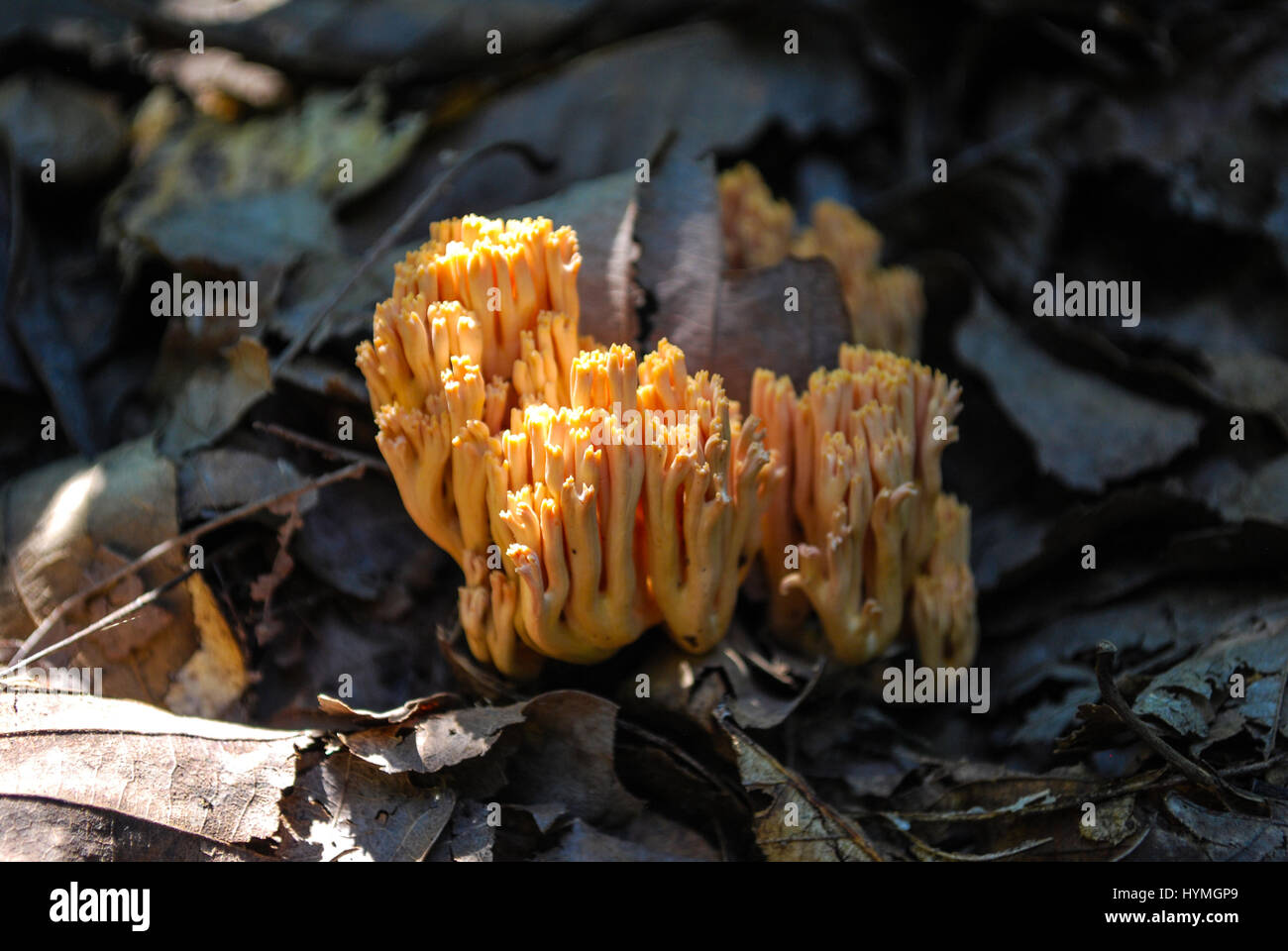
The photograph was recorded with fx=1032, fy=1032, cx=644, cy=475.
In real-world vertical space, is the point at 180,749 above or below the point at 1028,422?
below

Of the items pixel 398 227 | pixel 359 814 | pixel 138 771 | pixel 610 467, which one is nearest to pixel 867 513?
pixel 610 467

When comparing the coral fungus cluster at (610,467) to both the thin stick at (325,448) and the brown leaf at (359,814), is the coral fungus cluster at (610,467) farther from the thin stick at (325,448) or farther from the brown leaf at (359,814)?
the brown leaf at (359,814)

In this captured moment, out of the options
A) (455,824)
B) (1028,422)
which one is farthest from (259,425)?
(1028,422)

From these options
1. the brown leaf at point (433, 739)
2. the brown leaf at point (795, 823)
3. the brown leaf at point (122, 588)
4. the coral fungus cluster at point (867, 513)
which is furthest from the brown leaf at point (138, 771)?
the coral fungus cluster at point (867, 513)

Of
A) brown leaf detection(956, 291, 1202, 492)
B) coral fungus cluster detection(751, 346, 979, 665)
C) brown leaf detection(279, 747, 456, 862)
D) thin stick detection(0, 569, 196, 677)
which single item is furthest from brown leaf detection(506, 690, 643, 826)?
brown leaf detection(956, 291, 1202, 492)

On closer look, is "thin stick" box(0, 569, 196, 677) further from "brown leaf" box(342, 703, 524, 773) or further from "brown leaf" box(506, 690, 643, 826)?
"brown leaf" box(506, 690, 643, 826)

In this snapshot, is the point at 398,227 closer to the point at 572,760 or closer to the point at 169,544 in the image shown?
the point at 169,544
